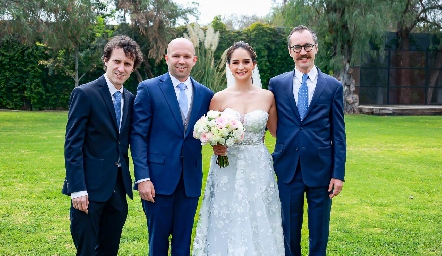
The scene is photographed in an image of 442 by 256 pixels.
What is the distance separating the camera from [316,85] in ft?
12.4

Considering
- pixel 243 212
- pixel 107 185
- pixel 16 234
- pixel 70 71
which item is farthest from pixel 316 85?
pixel 70 71

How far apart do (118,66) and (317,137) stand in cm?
158

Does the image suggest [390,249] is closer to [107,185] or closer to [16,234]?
[107,185]

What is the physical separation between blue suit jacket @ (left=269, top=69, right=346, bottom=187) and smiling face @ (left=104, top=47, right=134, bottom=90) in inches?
48.7

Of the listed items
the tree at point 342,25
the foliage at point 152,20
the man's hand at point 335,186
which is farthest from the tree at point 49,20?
the man's hand at point 335,186

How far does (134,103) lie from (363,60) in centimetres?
2181

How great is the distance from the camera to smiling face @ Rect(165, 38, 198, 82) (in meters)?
3.61

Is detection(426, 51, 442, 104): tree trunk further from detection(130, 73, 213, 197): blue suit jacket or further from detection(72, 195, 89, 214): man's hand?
detection(72, 195, 89, 214): man's hand

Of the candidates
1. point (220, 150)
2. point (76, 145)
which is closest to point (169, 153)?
point (220, 150)

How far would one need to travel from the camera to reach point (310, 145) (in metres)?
3.72

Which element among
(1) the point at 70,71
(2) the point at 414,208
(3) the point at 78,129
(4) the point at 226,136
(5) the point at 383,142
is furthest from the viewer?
(1) the point at 70,71

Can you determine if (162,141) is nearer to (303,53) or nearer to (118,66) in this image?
(118,66)

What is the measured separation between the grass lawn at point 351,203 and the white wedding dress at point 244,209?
3.71 ft

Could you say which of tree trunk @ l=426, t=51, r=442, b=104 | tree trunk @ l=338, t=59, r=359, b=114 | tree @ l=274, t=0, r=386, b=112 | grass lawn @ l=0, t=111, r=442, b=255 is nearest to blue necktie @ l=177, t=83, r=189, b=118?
grass lawn @ l=0, t=111, r=442, b=255
